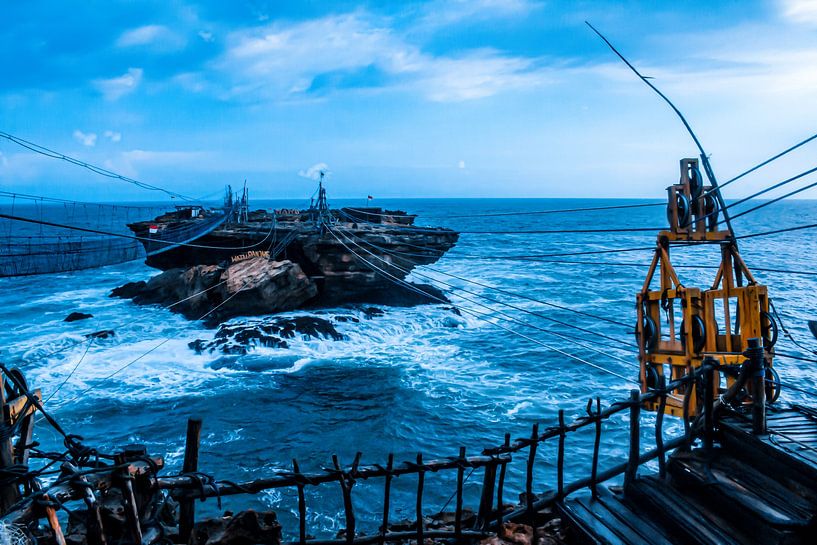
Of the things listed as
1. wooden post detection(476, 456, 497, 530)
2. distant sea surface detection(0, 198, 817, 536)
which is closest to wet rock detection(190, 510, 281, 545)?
wooden post detection(476, 456, 497, 530)

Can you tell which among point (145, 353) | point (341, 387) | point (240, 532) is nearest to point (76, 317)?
point (145, 353)

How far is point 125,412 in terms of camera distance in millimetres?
20406

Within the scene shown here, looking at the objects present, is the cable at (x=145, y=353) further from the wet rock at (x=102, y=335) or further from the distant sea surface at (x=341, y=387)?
the wet rock at (x=102, y=335)

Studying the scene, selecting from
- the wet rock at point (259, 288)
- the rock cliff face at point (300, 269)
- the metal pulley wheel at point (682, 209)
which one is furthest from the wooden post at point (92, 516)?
the wet rock at point (259, 288)

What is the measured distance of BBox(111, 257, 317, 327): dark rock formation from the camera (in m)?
30.5

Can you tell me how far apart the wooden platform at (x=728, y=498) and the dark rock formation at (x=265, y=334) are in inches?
903

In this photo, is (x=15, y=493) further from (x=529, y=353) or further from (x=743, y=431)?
(x=529, y=353)

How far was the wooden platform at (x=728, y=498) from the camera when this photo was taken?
4.84 m

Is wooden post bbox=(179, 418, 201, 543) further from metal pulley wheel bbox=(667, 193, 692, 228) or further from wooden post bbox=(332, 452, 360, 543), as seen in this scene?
metal pulley wheel bbox=(667, 193, 692, 228)

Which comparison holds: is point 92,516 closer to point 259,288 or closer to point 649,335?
point 649,335

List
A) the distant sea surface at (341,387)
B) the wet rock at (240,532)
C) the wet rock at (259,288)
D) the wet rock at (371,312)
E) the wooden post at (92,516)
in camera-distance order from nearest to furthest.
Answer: the wooden post at (92,516) < the wet rock at (240,532) < the distant sea surface at (341,387) < the wet rock at (259,288) < the wet rock at (371,312)

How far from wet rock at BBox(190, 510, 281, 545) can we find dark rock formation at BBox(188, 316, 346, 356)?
21441mm

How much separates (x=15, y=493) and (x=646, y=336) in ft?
35.5

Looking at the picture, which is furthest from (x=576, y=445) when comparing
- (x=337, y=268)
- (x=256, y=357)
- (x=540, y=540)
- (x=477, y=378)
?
(x=337, y=268)
